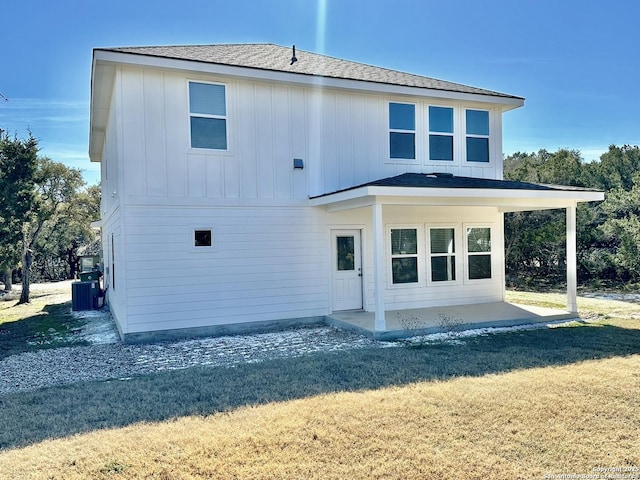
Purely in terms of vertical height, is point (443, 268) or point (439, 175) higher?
point (439, 175)

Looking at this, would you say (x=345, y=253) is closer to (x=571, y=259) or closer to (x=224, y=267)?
(x=224, y=267)

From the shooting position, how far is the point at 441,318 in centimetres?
953

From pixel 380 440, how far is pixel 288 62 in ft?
29.3

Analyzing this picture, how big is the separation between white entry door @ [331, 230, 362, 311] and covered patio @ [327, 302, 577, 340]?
29 cm

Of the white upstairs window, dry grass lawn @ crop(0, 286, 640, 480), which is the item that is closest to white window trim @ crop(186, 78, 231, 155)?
the white upstairs window

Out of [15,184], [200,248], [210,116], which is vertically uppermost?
[210,116]

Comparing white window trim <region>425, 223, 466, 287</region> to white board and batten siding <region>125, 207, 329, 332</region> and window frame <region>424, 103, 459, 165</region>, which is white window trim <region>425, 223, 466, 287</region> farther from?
white board and batten siding <region>125, 207, 329, 332</region>

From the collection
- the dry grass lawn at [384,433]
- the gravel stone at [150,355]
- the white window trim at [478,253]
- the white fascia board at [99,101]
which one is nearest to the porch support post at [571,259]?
the white window trim at [478,253]

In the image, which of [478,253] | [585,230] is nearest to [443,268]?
[478,253]

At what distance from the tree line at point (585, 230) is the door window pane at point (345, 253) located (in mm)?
8352

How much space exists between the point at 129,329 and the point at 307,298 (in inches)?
140

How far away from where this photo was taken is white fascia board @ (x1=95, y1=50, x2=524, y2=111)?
27.1 ft

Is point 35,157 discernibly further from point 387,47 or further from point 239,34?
point 387,47

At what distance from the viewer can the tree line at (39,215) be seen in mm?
15070
